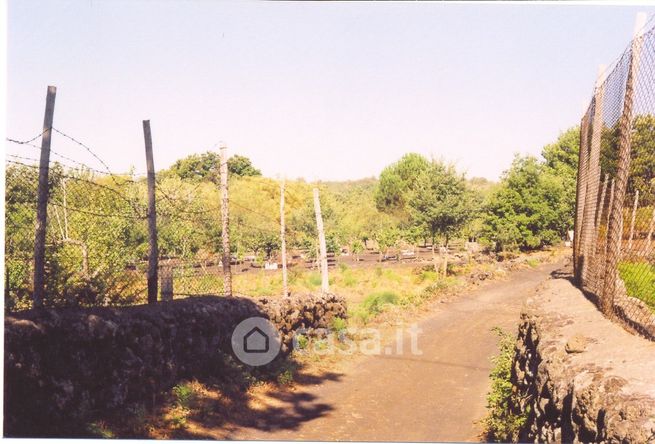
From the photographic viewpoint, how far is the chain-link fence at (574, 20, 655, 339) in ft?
15.0

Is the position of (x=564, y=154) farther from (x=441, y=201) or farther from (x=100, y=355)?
(x=100, y=355)

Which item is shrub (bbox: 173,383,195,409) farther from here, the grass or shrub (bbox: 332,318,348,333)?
the grass

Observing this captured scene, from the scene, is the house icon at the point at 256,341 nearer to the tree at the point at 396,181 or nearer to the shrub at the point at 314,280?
the shrub at the point at 314,280

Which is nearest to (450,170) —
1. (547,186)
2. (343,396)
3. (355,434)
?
(547,186)

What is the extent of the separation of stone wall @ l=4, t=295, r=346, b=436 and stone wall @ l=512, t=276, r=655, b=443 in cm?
492

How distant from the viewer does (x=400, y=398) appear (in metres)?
8.70

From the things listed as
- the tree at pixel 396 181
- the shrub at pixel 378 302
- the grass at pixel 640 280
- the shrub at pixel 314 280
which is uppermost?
the tree at pixel 396 181

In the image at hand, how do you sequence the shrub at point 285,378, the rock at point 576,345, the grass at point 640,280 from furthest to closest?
the shrub at point 285,378 < the grass at point 640,280 < the rock at point 576,345

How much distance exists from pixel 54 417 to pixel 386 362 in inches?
278

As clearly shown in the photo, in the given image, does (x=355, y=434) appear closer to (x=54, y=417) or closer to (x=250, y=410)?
(x=250, y=410)

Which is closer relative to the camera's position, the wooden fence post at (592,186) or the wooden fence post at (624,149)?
the wooden fence post at (624,149)

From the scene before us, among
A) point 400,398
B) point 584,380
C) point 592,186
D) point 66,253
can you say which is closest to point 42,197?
point 66,253

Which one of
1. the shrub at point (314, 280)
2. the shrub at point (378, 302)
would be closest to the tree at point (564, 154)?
the shrub at point (314, 280)

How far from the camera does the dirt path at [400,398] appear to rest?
7.29 meters
